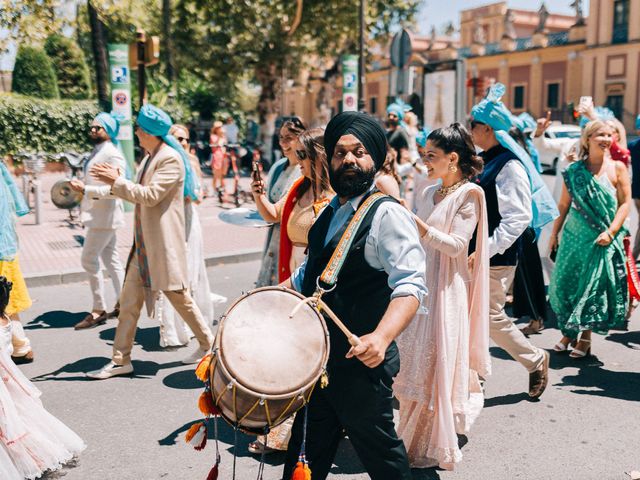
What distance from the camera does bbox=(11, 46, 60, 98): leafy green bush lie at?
78.5 feet

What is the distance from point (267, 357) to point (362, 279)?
51cm

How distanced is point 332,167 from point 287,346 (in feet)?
2.47

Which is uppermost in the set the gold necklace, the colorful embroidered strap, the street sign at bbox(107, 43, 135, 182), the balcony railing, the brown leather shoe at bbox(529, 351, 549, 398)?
the balcony railing

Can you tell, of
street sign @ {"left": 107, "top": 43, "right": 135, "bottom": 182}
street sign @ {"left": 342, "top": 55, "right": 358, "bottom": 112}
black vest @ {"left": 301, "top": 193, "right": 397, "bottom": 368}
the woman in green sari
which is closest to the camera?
black vest @ {"left": 301, "top": 193, "right": 397, "bottom": 368}

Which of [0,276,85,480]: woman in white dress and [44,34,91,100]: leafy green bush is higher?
[44,34,91,100]: leafy green bush

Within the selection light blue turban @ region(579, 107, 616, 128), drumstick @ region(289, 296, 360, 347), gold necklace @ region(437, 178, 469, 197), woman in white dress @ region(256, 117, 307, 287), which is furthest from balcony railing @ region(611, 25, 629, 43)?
drumstick @ region(289, 296, 360, 347)

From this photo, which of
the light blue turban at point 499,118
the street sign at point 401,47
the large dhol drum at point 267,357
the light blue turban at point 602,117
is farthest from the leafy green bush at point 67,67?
the large dhol drum at point 267,357

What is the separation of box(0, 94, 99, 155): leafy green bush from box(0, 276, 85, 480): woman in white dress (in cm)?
1948

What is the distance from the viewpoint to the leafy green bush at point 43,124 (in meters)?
21.4

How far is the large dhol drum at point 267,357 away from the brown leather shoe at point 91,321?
179 inches

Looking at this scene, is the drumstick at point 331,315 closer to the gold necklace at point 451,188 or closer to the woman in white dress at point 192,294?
the gold necklace at point 451,188

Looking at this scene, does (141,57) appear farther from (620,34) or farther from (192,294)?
(620,34)

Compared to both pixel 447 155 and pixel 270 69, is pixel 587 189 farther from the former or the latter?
pixel 270 69

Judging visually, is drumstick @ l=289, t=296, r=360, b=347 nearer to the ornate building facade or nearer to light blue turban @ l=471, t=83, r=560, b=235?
light blue turban @ l=471, t=83, r=560, b=235
